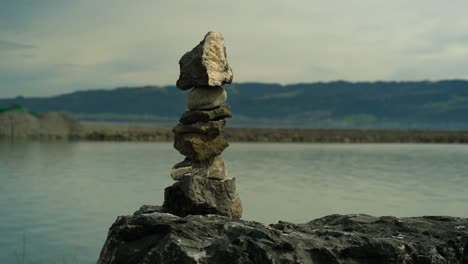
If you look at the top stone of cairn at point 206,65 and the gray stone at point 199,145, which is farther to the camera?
the gray stone at point 199,145

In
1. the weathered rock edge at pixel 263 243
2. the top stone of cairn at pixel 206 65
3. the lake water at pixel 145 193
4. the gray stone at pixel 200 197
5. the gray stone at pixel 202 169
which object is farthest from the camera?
the lake water at pixel 145 193

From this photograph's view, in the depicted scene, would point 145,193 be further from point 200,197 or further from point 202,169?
point 200,197

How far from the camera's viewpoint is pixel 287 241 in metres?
9.47

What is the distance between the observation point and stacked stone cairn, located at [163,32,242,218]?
12156 mm

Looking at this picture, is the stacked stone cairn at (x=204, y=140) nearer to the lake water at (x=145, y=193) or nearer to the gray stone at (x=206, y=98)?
the gray stone at (x=206, y=98)

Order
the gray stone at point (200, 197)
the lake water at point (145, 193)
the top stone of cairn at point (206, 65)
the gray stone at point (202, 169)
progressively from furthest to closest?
1. the lake water at point (145, 193)
2. the gray stone at point (202, 169)
3. the top stone of cairn at point (206, 65)
4. the gray stone at point (200, 197)

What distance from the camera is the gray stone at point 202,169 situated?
12.8 m

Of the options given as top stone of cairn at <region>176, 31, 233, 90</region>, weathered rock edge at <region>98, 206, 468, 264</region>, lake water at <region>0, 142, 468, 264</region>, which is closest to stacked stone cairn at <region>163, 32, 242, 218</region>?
top stone of cairn at <region>176, 31, 233, 90</region>

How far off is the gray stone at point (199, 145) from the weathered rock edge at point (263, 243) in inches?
95.7

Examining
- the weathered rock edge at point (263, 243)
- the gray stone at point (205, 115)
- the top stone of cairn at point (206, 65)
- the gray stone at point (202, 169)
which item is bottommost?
the weathered rock edge at point (263, 243)

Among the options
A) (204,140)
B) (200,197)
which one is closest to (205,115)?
(204,140)

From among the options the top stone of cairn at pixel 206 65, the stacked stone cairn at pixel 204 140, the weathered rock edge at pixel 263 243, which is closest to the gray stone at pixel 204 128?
the stacked stone cairn at pixel 204 140

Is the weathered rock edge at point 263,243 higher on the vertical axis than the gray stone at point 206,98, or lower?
lower

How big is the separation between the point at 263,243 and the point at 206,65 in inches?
165
